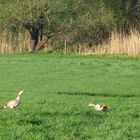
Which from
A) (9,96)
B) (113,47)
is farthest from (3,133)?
(113,47)

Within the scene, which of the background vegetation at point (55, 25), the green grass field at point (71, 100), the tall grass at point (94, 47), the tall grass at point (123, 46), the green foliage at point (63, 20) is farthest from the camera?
the green foliage at point (63, 20)

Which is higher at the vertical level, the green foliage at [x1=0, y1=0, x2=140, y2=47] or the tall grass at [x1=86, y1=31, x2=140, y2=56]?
the green foliage at [x1=0, y1=0, x2=140, y2=47]

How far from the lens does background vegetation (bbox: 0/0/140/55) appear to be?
4088cm

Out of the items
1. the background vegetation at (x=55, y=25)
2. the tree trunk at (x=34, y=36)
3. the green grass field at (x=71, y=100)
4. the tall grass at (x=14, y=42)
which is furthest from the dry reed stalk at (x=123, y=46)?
the tree trunk at (x=34, y=36)

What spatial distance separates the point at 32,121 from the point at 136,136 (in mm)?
1790

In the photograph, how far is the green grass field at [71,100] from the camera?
9.09 meters

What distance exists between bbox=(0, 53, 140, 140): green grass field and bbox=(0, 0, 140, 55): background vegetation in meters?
13.7

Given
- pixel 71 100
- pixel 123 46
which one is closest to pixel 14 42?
pixel 123 46

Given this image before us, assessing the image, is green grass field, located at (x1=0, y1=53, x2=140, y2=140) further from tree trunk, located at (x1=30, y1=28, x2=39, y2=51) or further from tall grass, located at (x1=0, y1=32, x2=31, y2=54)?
tree trunk, located at (x1=30, y1=28, x2=39, y2=51)

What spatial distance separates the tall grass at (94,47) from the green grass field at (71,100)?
233 inches

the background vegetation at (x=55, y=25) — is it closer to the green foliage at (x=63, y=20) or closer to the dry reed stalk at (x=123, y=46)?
the green foliage at (x=63, y=20)

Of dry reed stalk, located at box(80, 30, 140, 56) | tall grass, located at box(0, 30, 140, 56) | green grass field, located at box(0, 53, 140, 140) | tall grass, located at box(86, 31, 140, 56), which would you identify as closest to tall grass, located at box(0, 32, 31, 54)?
tall grass, located at box(0, 30, 140, 56)

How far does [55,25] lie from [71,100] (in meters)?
28.5

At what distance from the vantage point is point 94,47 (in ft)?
126
